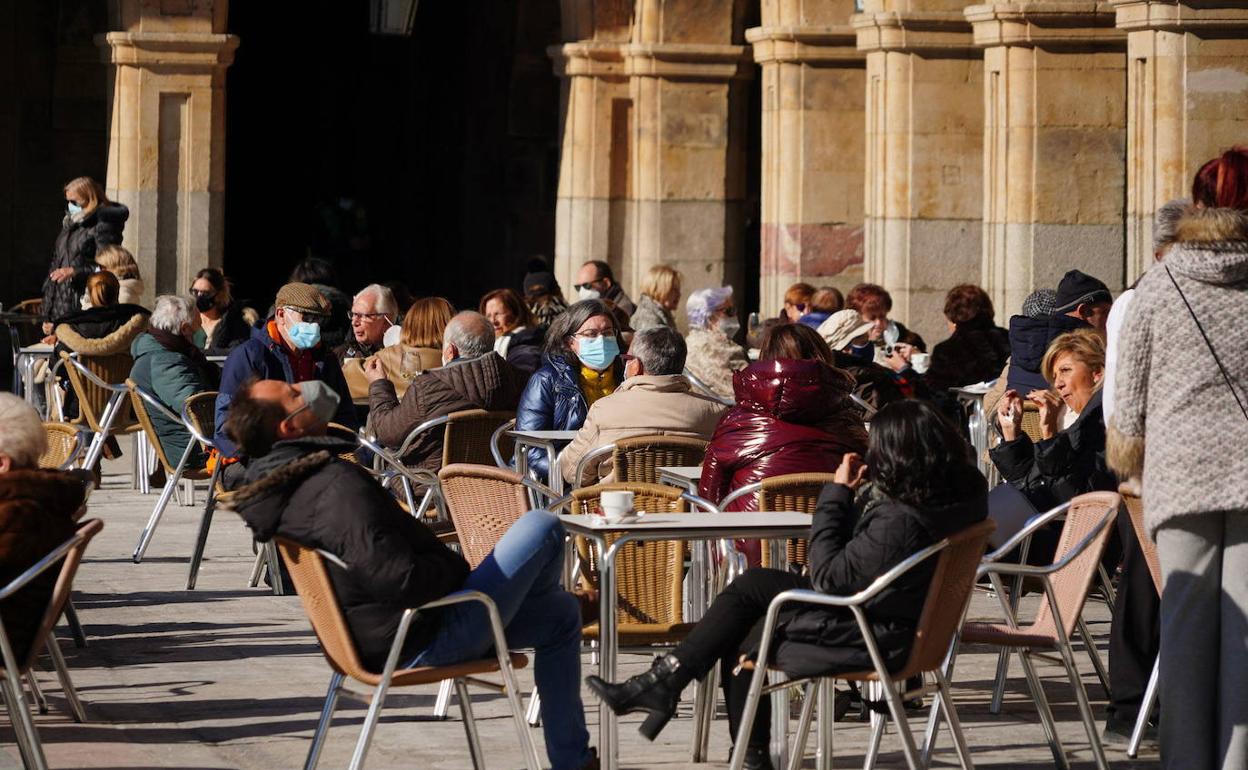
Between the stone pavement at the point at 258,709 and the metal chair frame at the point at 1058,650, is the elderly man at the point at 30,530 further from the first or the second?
the metal chair frame at the point at 1058,650

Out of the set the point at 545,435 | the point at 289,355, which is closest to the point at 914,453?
the point at 545,435

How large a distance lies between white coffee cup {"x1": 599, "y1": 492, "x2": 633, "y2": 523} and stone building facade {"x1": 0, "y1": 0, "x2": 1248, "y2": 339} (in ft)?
18.8

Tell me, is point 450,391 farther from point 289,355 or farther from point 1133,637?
point 1133,637

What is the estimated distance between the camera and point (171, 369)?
34.2 feet

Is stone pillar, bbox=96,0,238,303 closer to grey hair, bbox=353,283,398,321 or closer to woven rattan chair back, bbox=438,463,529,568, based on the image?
grey hair, bbox=353,283,398,321

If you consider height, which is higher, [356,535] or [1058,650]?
[356,535]

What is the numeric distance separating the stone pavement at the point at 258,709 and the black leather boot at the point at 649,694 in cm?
61

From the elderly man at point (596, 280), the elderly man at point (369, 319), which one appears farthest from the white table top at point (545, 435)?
the elderly man at point (596, 280)

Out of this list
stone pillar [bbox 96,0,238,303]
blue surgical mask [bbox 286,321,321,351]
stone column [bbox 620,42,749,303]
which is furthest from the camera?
stone column [bbox 620,42,749,303]

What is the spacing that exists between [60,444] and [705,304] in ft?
14.4

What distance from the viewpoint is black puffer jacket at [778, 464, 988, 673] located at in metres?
5.71

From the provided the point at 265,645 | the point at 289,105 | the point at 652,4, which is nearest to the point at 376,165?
the point at 289,105

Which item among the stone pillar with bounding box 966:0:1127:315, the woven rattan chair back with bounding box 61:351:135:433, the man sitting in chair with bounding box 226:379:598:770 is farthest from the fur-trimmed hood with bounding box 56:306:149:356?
the man sitting in chair with bounding box 226:379:598:770

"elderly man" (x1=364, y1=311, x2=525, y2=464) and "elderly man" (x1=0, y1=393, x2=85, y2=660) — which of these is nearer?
"elderly man" (x1=0, y1=393, x2=85, y2=660)
